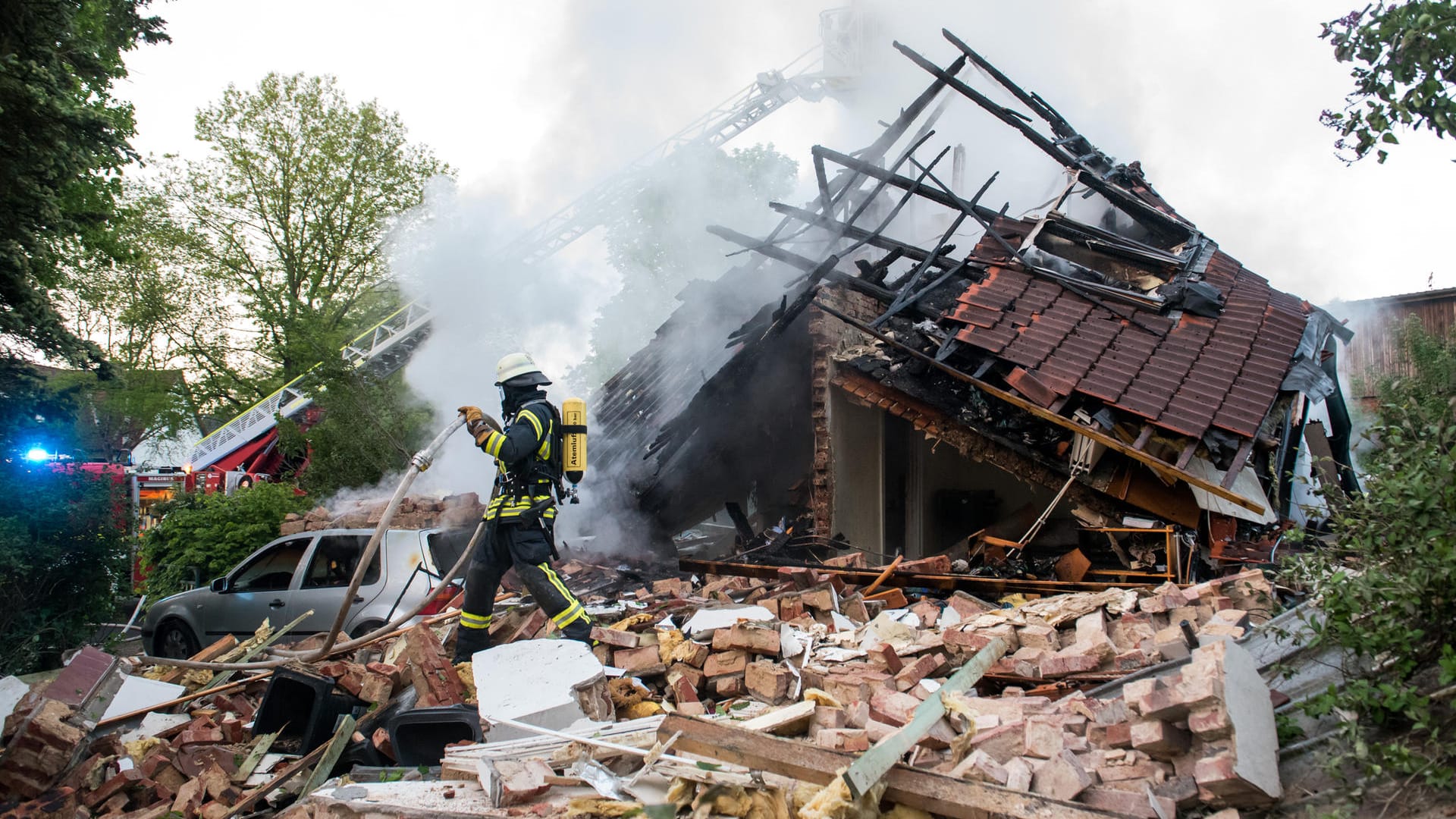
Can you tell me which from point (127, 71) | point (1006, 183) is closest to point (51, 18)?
point (127, 71)

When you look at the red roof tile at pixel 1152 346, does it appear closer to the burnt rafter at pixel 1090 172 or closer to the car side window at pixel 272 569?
the burnt rafter at pixel 1090 172

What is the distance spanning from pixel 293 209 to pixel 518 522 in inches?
791

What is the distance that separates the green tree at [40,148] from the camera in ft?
18.2

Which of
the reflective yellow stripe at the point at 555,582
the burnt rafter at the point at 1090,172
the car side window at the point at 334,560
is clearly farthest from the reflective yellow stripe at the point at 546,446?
the burnt rafter at the point at 1090,172

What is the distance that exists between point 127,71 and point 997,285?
33.6ft

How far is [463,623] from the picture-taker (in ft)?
17.7

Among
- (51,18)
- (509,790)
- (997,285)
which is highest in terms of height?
(51,18)

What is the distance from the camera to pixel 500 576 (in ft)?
17.6

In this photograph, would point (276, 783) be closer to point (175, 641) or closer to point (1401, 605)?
point (1401, 605)

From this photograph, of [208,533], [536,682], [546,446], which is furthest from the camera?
[208,533]

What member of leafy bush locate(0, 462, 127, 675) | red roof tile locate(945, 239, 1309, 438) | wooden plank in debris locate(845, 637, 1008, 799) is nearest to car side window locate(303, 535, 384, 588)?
leafy bush locate(0, 462, 127, 675)

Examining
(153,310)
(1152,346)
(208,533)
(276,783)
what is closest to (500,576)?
(276,783)

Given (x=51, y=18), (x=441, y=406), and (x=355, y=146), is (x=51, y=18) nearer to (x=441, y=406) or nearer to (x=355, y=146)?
(x=441, y=406)

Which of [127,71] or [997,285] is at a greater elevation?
[127,71]
